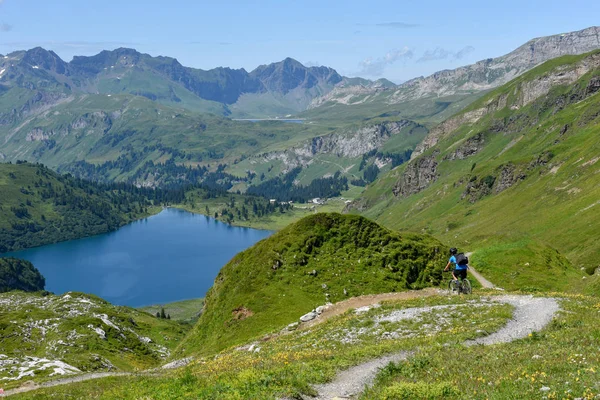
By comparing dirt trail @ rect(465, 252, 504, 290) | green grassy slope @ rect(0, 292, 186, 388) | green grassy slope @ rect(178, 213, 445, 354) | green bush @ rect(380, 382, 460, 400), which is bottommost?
green grassy slope @ rect(0, 292, 186, 388)

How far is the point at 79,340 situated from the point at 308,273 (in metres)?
60.1

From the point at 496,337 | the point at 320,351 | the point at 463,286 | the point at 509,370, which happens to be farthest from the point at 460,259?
the point at 509,370

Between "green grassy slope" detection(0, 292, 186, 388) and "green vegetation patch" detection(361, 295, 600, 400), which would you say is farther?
"green grassy slope" detection(0, 292, 186, 388)

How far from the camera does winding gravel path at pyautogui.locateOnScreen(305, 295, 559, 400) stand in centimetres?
2152

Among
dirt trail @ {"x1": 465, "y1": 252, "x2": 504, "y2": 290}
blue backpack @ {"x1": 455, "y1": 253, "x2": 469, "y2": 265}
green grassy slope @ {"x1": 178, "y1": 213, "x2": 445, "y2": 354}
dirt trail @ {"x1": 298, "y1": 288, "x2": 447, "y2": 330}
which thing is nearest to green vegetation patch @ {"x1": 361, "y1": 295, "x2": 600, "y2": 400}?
blue backpack @ {"x1": 455, "y1": 253, "x2": 469, "y2": 265}

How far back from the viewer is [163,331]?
13700 cm

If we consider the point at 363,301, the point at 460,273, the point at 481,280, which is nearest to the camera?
the point at 460,273

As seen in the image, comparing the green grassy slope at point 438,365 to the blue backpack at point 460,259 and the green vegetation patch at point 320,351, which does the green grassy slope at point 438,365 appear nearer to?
the green vegetation patch at point 320,351

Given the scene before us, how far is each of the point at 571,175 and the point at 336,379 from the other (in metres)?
176

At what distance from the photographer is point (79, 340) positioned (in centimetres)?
9788

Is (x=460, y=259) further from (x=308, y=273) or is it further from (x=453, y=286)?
(x=308, y=273)

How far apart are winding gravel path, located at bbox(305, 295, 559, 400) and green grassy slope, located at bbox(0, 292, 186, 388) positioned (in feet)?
184

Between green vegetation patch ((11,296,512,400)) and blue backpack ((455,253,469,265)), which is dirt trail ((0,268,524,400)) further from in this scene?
blue backpack ((455,253,469,265))

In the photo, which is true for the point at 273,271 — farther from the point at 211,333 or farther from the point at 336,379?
the point at 336,379
